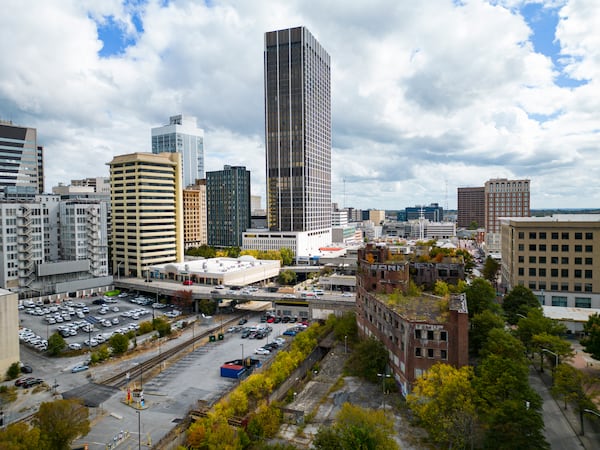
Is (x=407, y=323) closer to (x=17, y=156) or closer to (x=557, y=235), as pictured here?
(x=557, y=235)

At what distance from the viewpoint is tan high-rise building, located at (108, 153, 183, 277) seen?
124 metres

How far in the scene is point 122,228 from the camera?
128375 millimetres

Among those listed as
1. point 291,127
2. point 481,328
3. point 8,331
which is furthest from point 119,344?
point 291,127

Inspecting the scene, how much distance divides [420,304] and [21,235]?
95871 mm

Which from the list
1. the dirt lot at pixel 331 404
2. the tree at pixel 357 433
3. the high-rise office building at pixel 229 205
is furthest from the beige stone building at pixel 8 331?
the high-rise office building at pixel 229 205

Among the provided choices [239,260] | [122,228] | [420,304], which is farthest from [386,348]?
[122,228]

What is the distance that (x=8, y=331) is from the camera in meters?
57.1

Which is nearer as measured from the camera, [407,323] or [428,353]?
[428,353]

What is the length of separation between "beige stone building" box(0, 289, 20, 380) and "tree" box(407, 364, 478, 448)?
177 ft

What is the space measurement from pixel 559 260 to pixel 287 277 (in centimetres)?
7373

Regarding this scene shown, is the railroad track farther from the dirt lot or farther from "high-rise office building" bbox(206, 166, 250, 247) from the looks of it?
"high-rise office building" bbox(206, 166, 250, 247)

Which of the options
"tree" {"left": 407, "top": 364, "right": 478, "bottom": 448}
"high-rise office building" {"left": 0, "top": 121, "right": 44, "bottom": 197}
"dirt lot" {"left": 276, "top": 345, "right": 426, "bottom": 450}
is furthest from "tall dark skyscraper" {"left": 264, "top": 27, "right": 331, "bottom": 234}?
"tree" {"left": 407, "top": 364, "right": 478, "bottom": 448}

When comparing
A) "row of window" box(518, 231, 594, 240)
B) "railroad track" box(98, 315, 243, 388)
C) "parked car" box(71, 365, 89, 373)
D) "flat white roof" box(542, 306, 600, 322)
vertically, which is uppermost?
"row of window" box(518, 231, 594, 240)

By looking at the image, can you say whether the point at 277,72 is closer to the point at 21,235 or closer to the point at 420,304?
the point at 21,235
